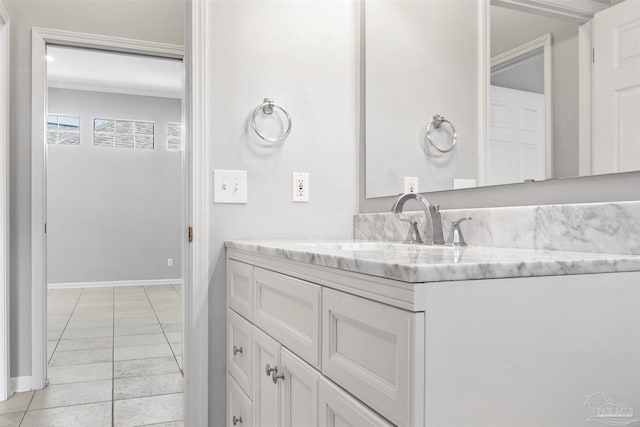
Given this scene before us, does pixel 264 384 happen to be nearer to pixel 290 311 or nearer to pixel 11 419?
pixel 290 311

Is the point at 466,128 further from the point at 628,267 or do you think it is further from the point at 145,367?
the point at 145,367

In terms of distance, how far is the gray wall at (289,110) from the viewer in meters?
1.71

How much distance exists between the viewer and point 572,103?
3.62ft

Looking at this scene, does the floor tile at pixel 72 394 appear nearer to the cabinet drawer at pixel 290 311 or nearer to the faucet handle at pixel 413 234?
the cabinet drawer at pixel 290 311

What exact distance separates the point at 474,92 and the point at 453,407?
108cm

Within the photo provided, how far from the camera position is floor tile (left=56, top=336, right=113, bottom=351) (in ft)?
11.5

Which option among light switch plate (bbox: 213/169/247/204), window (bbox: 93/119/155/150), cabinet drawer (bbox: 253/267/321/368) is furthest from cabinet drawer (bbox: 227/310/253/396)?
window (bbox: 93/119/155/150)

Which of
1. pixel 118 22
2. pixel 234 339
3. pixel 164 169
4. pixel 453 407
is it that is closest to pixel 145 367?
pixel 234 339

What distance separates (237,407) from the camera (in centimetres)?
155

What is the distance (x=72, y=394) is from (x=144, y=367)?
511 mm

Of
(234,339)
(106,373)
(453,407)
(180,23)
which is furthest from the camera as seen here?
(180,23)

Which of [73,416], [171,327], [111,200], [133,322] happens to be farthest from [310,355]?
[111,200]

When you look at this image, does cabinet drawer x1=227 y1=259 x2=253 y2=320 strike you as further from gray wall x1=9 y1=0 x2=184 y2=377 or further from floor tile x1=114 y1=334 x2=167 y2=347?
floor tile x1=114 y1=334 x2=167 y2=347

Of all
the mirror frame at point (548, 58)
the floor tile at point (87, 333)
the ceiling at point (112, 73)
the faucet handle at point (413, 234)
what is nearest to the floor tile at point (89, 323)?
the floor tile at point (87, 333)
